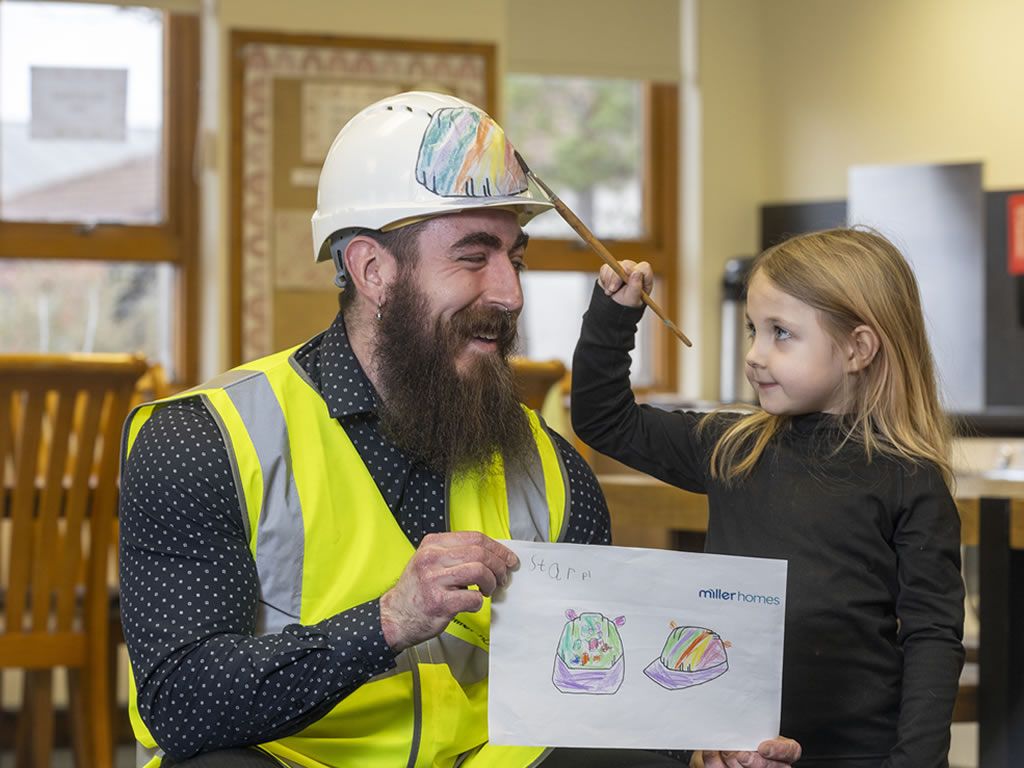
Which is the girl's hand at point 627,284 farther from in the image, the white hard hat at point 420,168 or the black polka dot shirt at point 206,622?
the black polka dot shirt at point 206,622

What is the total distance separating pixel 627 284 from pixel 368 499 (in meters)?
0.44

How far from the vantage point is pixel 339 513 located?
159cm

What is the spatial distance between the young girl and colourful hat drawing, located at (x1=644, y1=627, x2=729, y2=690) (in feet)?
0.80

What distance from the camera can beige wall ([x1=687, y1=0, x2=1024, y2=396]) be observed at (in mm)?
5137

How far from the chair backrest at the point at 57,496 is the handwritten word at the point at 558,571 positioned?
1.89 m

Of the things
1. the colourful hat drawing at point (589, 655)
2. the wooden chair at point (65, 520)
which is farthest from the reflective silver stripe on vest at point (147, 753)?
the wooden chair at point (65, 520)

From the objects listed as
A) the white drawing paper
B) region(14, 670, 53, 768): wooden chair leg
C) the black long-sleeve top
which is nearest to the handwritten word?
the white drawing paper

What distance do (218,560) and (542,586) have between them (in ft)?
1.11

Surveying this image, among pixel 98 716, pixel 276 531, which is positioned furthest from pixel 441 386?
pixel 98 716

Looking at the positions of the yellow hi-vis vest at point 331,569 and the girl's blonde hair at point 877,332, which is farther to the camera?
the girl's blonde hair at point 877,332

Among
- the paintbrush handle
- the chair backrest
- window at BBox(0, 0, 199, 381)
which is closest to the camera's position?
the paintbrush handle

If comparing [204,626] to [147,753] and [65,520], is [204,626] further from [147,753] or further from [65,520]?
[65,520]

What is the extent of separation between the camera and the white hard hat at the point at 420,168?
66.9 inches

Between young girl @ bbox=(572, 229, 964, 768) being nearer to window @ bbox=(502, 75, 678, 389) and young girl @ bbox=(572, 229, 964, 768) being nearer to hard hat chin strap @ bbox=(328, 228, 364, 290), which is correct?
hard hat chin strap @ bbox=(328, 228, 364, 290)
